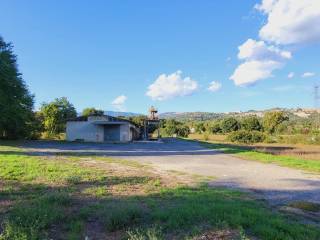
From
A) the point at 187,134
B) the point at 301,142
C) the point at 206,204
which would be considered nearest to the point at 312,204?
the point at 206,204

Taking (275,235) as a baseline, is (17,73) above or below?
above

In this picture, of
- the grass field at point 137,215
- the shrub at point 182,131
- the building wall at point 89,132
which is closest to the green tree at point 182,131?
the shrub at point 182,131

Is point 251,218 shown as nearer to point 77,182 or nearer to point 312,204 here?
point 312,204

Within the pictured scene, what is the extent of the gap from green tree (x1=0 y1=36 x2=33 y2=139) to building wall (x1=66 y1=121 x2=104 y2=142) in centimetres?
657

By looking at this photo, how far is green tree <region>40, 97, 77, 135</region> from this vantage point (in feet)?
186

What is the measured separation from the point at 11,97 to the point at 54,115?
2320cm

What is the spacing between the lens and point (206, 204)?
659cm

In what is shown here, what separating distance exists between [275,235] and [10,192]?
5836 mm

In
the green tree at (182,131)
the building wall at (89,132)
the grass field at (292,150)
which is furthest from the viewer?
the green tree at (182,131)

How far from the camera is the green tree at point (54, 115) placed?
186 ft

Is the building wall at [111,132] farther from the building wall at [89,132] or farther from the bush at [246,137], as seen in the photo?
the bush at [246,137]

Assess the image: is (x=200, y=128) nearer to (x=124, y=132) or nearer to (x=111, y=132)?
(x=124, y=132)

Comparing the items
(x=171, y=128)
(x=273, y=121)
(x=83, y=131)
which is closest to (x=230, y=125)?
(x=273, y=121)

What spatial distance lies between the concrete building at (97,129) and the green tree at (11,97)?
6.73 metres
